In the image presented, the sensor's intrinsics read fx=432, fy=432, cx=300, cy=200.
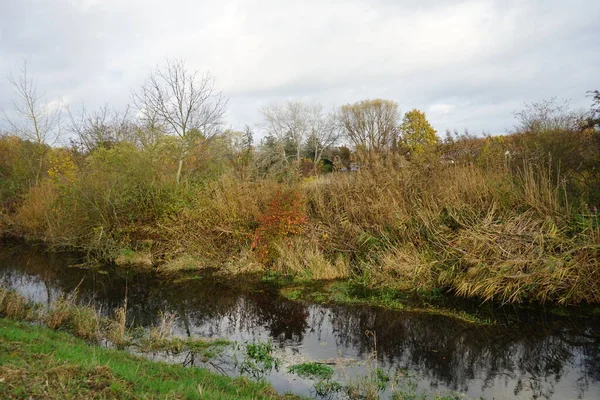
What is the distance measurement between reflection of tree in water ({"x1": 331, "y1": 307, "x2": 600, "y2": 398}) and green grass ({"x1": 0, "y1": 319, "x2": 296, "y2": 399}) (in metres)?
2.98

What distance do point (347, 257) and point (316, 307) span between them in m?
3.30

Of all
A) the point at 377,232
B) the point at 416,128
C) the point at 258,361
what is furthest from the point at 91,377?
the point at 416,128

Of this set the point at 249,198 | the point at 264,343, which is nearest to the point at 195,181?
the point at 249,198

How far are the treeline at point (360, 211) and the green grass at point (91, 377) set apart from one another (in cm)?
727

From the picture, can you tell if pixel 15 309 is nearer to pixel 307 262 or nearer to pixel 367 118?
pixel 307 262

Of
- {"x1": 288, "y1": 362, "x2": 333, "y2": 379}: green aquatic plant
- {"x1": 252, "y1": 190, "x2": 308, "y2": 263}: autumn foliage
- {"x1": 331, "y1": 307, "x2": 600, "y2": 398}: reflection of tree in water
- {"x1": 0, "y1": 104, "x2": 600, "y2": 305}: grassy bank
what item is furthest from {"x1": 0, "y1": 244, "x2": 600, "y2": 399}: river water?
{"x1": 252, "y1": 190, "x2": 308, "y2": 263}: autumn foliage

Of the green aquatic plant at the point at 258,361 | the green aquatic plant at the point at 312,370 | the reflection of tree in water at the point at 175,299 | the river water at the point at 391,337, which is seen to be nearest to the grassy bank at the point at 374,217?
the river water at the point at 391,337

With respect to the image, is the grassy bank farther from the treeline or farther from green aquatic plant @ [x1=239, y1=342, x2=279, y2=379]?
green aquatic plant @ [x1=239, y1=342, x2=279, y2=379]

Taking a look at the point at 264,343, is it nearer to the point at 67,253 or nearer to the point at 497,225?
the point at 497,225

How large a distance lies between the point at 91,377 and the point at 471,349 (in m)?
6.78

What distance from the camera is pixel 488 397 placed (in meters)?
6.54

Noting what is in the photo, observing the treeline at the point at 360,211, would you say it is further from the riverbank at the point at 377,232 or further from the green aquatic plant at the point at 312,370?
the green aquatic plant at the point at 312,370

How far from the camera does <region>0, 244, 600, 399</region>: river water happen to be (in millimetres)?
7086

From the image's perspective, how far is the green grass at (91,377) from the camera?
4.44m
